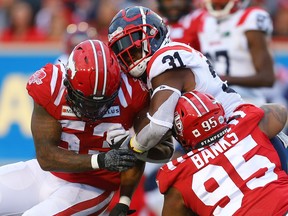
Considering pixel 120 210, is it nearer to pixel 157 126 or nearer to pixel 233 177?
pixel 157 126

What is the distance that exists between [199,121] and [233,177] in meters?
0.31

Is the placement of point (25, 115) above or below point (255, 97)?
below

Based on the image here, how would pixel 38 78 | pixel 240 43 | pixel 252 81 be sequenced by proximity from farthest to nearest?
pixel 240 43 < pixel 252 81 < pixel 38 78

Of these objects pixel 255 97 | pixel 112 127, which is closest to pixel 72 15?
pixel 255 97

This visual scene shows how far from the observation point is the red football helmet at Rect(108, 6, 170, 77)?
14.4ft

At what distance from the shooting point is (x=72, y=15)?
1077cm

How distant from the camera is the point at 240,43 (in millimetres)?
6426

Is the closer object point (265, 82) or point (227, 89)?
point (227, 89)

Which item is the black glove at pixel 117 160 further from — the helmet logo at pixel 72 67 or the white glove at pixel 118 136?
the helmet logo at pixel 72 67

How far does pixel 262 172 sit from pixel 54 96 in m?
1.17

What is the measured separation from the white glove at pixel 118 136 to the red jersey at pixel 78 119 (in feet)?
0.08

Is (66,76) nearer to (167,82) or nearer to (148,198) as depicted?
(167,82)

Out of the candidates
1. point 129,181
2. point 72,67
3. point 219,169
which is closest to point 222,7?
point 129,181

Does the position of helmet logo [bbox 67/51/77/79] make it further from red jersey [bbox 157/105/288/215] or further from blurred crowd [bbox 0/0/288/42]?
blurred crowd [bbox 0/0/288/42]
